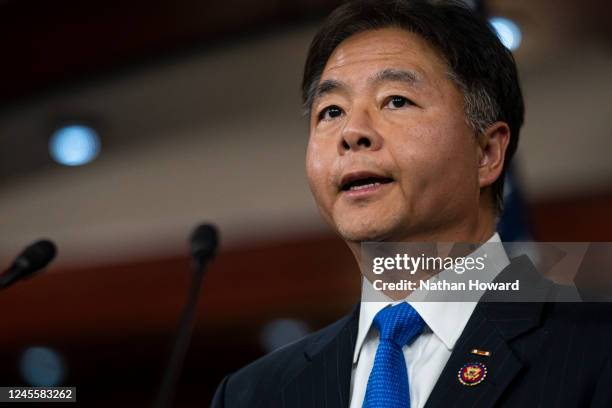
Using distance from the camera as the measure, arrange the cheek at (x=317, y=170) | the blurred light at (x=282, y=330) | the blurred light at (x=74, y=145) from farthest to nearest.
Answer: the blurred light at (x=74, y=145)
the blurred light at (x=282, y=330)
the cheek at (x=317, y=170)

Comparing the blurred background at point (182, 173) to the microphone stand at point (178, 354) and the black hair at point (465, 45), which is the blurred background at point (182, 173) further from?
the microphone stand at point (178, 354)

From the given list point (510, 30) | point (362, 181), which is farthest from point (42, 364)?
point (362, 181)

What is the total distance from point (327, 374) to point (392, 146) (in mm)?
376

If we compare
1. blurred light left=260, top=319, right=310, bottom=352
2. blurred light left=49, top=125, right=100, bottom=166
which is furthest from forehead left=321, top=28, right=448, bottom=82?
blurred light left=49, top=125, right=100, bottom=166

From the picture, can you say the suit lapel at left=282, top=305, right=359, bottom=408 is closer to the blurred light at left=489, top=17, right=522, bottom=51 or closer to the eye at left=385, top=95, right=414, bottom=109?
the eye at left=385, top=95, right=414, bottom=109

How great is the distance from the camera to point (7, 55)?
13.1 ft

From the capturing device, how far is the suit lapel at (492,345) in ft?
4.08

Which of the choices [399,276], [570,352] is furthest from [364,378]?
[570,352]

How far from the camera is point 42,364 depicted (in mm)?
4625

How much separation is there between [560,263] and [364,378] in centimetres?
37

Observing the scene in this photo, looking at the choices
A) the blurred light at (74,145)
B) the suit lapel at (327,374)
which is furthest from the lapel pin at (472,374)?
the blurred light at (74,145)

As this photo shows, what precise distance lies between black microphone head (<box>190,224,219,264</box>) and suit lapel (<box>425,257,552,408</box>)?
50 centimetres

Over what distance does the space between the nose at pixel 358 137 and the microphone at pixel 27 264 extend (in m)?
0.55

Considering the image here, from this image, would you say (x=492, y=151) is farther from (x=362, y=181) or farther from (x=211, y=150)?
(x=211, y=150)
